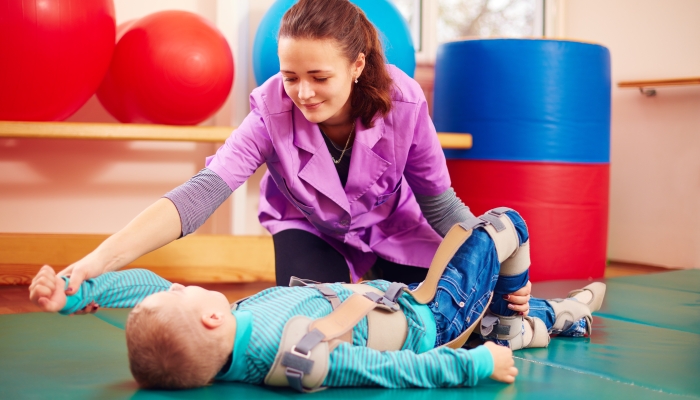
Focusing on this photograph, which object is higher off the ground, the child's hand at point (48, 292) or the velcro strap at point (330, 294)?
the child's hand at point (48, 292)

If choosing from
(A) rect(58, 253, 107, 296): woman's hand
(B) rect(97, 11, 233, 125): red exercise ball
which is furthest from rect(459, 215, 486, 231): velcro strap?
(B) rect(97, 11, 233, 125): red exercise ball

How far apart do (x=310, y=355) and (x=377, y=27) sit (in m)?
1.86

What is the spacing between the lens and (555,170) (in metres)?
2.99

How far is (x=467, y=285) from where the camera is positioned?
1514 mm

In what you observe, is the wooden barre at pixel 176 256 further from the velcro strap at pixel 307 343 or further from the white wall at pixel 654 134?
the white wall at pixel 654 134

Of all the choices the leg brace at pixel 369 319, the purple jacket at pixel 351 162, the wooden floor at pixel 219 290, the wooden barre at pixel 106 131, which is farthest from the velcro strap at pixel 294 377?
the wooden barre at pixel 106 131

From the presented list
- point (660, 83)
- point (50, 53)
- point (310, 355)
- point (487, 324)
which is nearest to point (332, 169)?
point (487, 324)

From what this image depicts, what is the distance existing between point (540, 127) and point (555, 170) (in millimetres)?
191

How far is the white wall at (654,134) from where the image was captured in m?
3.44

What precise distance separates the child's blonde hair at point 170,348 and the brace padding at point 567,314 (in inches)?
Answer: 36.2

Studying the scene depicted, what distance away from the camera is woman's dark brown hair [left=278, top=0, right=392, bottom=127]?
153 cm

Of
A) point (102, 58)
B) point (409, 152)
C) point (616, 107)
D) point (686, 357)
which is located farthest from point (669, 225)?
point (102, 58)

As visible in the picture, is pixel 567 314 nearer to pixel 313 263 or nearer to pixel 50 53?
pixel 313 263

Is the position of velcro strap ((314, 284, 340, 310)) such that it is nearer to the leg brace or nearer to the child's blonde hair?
the leg brace
